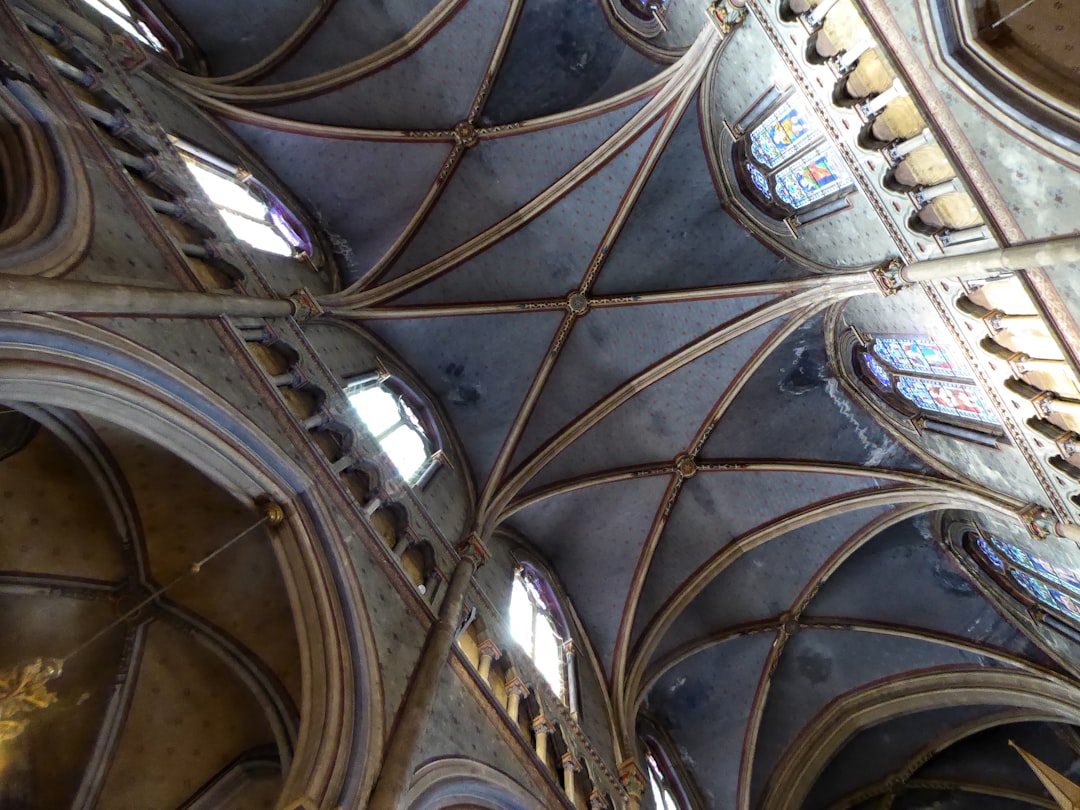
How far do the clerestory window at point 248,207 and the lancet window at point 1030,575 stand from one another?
11.8 m

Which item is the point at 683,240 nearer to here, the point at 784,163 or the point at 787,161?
the point at 784,163

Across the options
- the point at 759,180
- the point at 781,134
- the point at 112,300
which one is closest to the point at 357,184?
the point at 759,180

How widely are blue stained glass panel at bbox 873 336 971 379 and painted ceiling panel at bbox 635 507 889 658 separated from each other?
11.9 ft

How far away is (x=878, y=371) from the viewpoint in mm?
11438

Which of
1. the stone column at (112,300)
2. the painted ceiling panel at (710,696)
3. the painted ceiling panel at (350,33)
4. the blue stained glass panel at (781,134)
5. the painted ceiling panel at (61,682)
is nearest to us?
the stone column at (112,300)

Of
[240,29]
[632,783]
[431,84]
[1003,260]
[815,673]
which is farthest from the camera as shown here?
[815,673]

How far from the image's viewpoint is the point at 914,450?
11141mm

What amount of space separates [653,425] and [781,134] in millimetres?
5365

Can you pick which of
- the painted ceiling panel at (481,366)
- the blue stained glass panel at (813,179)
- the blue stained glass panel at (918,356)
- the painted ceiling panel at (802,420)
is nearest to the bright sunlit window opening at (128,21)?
the painted ceiling panel at (481,366)

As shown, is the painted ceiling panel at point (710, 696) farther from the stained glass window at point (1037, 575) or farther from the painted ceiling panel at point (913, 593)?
the stained glass window at point (1037, 575)

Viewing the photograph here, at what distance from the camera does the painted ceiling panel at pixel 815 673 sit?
13.2 metres

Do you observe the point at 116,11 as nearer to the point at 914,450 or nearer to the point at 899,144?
the point at 899,144

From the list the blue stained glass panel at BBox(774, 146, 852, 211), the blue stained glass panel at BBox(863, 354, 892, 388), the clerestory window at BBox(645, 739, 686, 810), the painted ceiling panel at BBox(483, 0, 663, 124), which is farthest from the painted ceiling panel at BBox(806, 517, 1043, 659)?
the painted ceiling panel at BBox(483, 0, 663, 124)

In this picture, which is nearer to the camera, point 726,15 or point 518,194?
point 726,15
